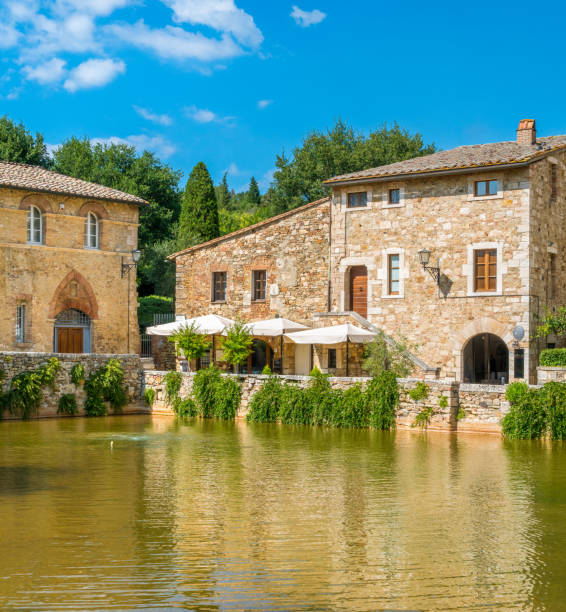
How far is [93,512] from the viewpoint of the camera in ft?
38.7

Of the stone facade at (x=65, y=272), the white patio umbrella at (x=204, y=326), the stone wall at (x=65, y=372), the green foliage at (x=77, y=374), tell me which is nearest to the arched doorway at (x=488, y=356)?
the white patio umbrella at (x=204, y=326)

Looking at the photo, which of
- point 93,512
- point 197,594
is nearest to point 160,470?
point 93,512

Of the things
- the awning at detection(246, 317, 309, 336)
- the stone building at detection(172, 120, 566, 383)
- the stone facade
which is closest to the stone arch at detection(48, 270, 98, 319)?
the stone facade

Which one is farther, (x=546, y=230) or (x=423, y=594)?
(x=546, y=230)

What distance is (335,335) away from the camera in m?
25.7

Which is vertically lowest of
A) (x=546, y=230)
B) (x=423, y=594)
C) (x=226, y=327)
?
(x=423, y=594)

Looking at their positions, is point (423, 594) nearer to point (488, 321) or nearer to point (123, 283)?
point (488, 321)

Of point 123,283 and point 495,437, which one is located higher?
point 123,283

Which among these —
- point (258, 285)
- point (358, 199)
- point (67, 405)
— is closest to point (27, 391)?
point (67, 405)

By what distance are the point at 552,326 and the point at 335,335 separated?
6.37 meters

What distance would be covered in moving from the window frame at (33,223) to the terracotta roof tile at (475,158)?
32.5ft

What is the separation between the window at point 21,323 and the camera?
28844 mm

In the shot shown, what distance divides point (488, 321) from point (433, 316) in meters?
1.80

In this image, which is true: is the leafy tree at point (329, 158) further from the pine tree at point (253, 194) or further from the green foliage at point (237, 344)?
the pine tree at point (253, 194)
